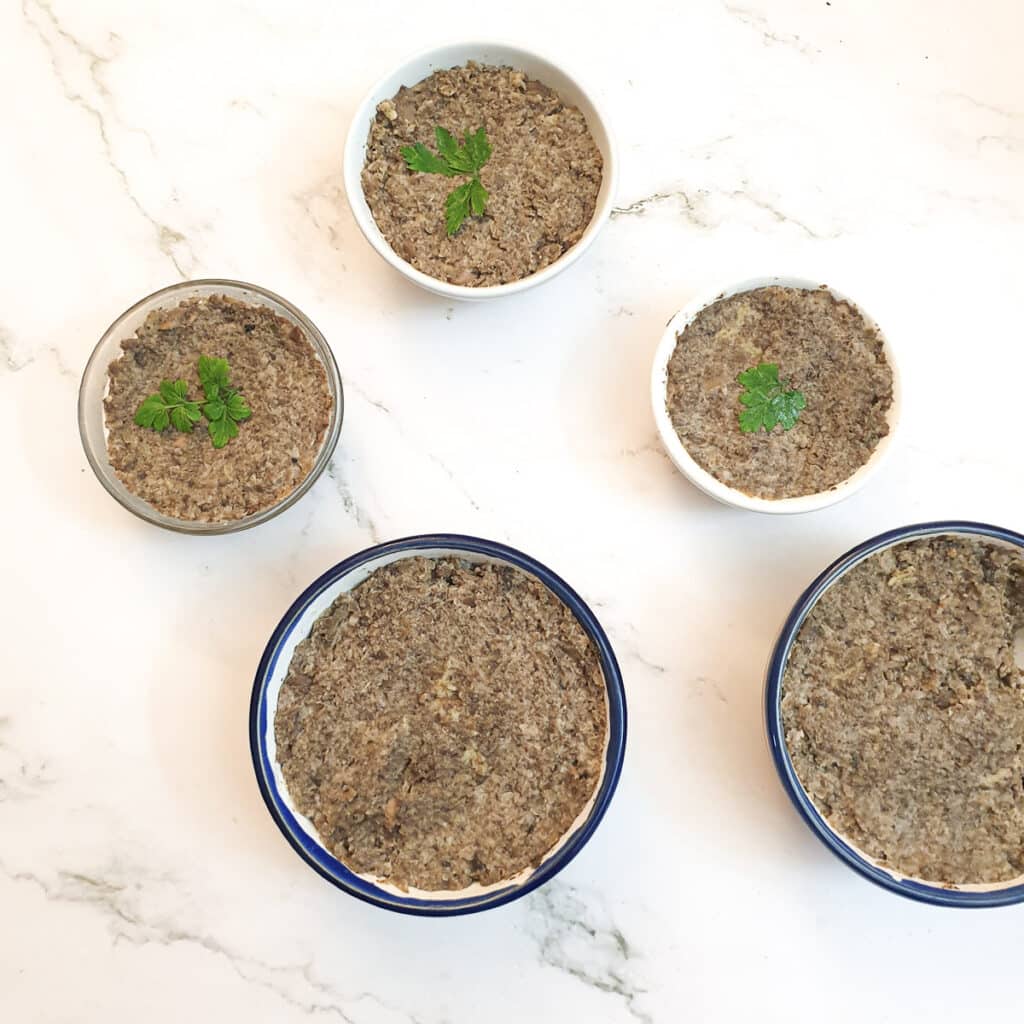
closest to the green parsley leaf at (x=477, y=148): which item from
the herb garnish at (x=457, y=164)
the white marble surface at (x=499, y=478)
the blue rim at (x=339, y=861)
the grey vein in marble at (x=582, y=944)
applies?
the herb garnish at (x=457, y=164)

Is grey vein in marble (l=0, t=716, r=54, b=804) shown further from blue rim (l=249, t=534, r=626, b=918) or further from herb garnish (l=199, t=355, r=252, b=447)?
herb garnish (l=199, t=355, r=252, b=447)

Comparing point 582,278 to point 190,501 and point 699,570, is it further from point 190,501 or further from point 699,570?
point 190,501

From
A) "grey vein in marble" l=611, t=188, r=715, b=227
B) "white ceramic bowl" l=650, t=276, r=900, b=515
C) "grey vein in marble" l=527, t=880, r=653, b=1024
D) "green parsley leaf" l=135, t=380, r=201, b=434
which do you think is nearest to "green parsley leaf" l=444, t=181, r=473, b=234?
"grey vein in marble" l=611, t=188, r=715, b=227

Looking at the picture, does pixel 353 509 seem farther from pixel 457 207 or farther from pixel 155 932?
pixel 155 932

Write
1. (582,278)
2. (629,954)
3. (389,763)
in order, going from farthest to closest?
(582,278) < (629,954) < (389,763)

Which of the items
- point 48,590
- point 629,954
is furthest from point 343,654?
point 629,954

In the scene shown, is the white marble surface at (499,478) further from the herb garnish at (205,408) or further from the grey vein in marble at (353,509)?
the herb garnish at (205,408)
